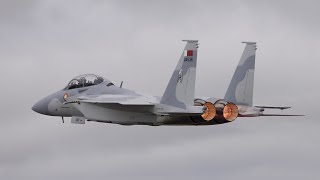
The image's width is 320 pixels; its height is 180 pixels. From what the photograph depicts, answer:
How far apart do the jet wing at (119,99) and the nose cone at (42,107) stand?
3.12m

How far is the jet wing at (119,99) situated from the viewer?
60.9m

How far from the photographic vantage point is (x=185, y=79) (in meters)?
58.7

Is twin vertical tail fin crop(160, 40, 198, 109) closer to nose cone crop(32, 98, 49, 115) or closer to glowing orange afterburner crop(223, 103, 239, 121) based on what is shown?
glowing orange afterburner crop(223, 103, 239, 121)

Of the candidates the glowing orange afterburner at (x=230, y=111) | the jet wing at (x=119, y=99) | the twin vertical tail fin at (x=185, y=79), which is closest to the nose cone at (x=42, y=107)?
the jet wing at (x=119, y=99)

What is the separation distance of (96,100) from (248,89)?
8369 millimetres

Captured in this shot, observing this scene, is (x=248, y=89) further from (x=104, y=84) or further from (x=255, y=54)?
(x=104, y=84)

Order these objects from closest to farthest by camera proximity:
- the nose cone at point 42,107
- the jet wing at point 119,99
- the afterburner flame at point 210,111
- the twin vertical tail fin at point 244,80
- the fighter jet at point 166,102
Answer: the fighter jet at point 166,102
the afterburner flame at point 210,111
the jet wing at point 119,99
the twin vertical tail fin at point 244,80
the nose cone at point 42,107

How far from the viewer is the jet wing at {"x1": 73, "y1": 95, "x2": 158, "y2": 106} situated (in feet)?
200

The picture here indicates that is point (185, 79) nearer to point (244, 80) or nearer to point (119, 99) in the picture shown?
point (244, 80)

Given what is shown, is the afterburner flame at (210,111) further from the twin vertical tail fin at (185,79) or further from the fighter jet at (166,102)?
the twin vertical tail fin at (185,79)

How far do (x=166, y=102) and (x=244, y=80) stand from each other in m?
5.08

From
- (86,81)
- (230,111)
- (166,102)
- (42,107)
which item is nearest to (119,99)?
(166,102)

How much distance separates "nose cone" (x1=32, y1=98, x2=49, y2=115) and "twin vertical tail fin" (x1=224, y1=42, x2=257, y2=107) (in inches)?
441

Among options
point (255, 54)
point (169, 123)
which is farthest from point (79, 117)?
point (255, 54)
